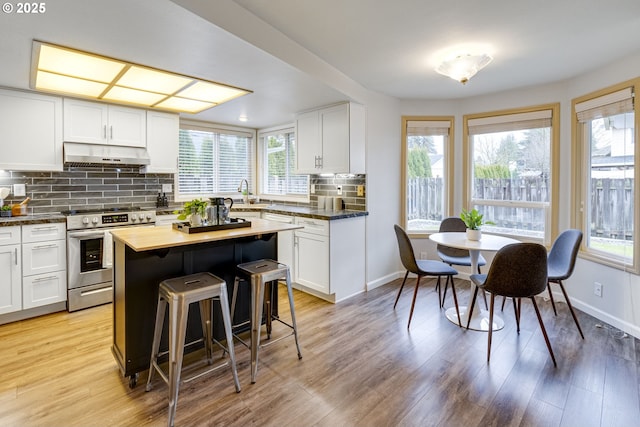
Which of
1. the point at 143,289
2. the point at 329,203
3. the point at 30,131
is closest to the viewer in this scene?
the point at 143,289

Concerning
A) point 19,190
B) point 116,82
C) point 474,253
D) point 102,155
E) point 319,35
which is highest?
point 319,35

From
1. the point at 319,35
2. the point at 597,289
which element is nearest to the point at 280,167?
the point at 319,35

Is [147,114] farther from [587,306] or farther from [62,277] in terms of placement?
[587,306]

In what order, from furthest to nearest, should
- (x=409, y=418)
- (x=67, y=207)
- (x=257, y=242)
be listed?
(x=67, y=207), (x=257, y=242), (x=409, y=418)

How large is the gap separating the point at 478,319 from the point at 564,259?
0.93m

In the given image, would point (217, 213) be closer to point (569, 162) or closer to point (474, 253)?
point (474, 253)

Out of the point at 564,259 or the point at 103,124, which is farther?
the point at 103,124

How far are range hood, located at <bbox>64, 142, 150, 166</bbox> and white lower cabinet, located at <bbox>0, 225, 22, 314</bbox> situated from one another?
2.82ft

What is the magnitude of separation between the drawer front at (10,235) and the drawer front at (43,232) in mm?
42

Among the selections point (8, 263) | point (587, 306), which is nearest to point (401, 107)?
point (587, 306)

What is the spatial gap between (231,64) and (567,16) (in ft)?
7.84

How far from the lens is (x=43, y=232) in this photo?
3.15 meters

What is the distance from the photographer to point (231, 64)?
2.54m

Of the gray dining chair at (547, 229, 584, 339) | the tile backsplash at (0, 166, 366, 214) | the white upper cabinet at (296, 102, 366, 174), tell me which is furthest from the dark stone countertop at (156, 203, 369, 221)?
the gray dining chair at (547, 229, 584, 339)
